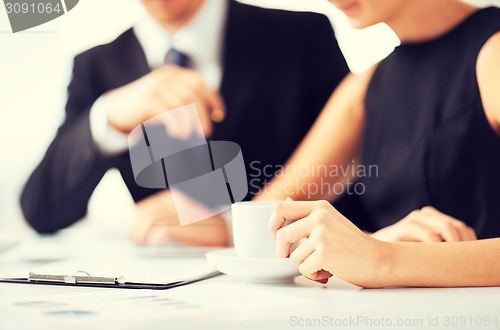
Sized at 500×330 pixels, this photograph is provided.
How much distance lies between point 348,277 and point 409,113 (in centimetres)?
76

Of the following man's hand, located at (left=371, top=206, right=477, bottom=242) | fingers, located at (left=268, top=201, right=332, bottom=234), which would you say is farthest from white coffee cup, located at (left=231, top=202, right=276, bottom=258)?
man's hand, located at (left=371, top=206, right=477, bottom=242)

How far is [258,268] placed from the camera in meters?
1.02

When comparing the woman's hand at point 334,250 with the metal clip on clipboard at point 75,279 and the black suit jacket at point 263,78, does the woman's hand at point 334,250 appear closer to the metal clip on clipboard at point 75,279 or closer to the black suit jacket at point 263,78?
the metal clip on clipboard at point 75,279

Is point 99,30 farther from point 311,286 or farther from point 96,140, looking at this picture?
point 311,286

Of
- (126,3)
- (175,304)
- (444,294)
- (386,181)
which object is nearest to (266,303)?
(175,304)

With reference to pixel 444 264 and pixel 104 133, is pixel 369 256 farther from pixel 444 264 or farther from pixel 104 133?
pixel 104 133

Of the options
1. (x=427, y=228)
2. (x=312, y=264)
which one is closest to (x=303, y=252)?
(x=312, y=264)

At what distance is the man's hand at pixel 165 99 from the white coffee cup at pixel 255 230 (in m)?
0.60

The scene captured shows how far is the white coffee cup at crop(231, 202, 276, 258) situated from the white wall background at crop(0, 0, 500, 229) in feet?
2.21

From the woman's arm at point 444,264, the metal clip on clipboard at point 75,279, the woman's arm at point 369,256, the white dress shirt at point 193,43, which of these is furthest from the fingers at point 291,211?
the white dress shirt at point 193,43

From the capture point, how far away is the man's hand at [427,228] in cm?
155

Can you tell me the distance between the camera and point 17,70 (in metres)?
1.76

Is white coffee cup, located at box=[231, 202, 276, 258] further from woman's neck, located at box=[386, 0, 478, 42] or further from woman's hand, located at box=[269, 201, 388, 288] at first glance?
woman's neck, located at box=[386, 0, 478, 42]

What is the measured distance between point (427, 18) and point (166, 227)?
2.58 ft
